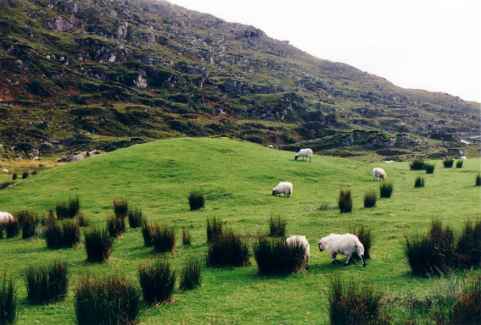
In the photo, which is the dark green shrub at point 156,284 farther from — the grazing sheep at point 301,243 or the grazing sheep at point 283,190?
the grazing sheep at point 283,190

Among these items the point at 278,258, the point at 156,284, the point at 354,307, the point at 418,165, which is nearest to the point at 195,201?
the point at 278,258

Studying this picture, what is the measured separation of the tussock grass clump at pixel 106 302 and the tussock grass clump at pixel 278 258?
308cm

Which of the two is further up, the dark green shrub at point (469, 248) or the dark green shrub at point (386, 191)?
the dark green shrub at point (386, 191)

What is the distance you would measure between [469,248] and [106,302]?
288 inches

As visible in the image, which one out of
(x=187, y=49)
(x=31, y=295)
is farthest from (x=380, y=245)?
(x=187, y=49)

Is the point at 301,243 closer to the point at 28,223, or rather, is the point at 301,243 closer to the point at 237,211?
the point at 237,211

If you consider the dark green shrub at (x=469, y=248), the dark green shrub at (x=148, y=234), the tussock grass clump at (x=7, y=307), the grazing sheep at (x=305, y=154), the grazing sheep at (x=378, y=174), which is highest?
the grazing sheep at (x=305, y=154)

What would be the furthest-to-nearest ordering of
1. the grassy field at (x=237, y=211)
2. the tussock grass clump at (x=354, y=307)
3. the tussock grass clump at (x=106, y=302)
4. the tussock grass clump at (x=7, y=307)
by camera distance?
the grassy field at (x=237, y=211), the tussock grass clump at (x=7, y=307), the tussock grass clump at (x=106, y=302), the tussock grass clump at (x=354, y=307)

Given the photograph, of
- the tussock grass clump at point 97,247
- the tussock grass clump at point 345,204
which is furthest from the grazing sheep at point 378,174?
the tussock grass clump at point 97,247

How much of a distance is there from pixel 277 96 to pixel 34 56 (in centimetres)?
6728

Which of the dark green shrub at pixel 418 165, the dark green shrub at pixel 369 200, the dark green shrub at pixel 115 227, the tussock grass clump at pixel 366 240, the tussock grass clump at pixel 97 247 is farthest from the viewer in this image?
the dark green shrub at pixel 418 165

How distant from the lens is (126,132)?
93188mm

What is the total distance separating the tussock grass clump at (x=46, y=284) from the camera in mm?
8555

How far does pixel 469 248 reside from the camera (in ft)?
31.0
